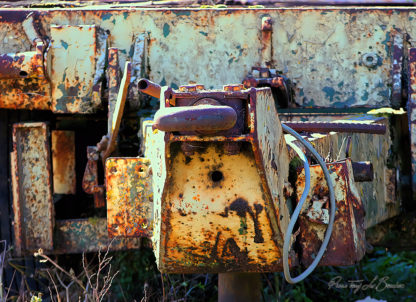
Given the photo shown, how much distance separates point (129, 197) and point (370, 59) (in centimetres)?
180

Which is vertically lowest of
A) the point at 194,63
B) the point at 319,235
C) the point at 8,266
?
the point at 8,266

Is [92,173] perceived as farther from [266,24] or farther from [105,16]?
[266,24]

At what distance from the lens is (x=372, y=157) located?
11.8 ft

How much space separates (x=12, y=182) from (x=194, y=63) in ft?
3.68

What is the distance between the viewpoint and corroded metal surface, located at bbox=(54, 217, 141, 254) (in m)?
3.87

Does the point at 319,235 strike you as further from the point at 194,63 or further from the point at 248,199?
the point at 194,63

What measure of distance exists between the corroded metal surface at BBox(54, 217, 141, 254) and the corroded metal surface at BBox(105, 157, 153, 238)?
0.99 metres

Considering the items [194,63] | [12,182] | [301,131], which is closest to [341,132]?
[301,131]

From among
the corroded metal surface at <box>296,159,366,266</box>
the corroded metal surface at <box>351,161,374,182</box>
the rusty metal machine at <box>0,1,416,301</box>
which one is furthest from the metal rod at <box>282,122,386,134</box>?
the corroded metal surface at <box>296,159,366,266</box>

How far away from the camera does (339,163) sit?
8.93 ft

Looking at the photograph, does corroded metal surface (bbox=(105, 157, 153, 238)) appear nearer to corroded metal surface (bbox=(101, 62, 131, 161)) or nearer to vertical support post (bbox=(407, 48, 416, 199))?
corroded metal surface (bbox=(101, 62, 131, 161))

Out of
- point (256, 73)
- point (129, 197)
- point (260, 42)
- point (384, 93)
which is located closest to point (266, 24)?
point (260, 42)

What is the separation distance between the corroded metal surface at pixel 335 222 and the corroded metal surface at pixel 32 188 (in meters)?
1.60

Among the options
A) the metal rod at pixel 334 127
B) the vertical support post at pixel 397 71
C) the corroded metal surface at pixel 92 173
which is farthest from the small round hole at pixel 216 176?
the vertical support post at pixel 397 71
